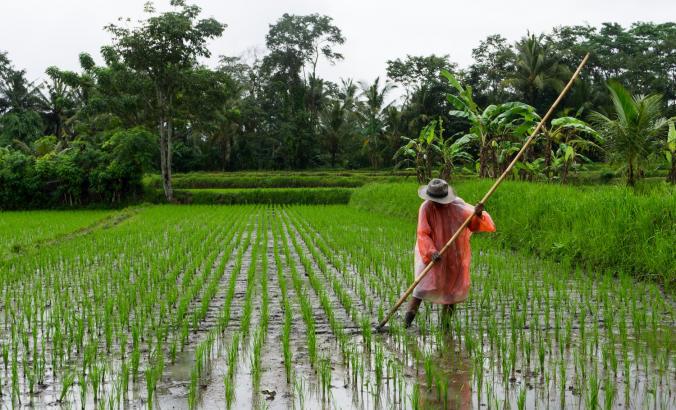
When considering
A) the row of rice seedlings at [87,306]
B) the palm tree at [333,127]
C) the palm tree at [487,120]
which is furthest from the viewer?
the palm tree at [333,127]

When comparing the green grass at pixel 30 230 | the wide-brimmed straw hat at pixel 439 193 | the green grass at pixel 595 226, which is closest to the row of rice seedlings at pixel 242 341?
the wide-brimmed straw hat at pixel 439 193

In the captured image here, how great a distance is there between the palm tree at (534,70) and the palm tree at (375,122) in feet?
22.7

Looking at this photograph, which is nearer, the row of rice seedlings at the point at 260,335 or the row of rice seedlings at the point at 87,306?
the row of rice seedlings at the point at 260,335

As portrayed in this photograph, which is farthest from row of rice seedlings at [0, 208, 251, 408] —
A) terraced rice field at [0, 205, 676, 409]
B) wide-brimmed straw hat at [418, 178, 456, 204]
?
wide-brimmed straw hat at [418, 178, 456, 204]

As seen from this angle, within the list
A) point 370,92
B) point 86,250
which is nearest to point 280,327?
point 86,250

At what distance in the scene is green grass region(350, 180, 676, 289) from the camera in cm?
632

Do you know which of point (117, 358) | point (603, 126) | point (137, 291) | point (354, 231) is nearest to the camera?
point (117, 358)

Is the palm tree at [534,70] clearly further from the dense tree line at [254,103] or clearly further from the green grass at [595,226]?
the green grass at [595,226]

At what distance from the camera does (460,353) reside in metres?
3.97

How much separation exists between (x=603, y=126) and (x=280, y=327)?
7.95 m

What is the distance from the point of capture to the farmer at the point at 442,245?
4.61 metres

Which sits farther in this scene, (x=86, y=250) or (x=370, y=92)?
(x=370, y=92)

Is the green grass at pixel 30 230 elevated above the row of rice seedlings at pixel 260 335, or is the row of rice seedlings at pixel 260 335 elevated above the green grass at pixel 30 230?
the row of rice seedlings at pixel 260 335

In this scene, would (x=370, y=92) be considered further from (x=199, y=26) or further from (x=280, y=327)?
(x=280, y=327)
